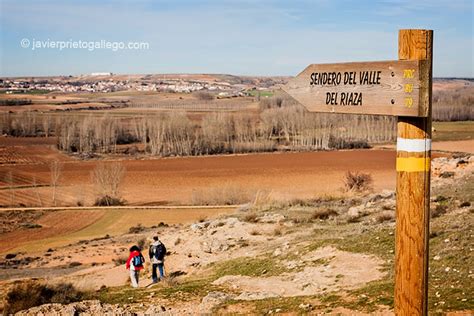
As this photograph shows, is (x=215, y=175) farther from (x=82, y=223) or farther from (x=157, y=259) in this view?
(x=157, y=259)

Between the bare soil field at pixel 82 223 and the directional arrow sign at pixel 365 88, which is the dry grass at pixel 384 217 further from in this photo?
the bare soil field at pixel 82 223

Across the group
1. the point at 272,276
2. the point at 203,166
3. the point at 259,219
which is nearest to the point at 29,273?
the point at 259,219

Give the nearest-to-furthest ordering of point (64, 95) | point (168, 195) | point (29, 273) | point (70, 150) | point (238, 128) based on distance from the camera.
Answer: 1. point (29, 273)
2. point (168, 195)
3. point (70, 150)
4. point (238, 128)
5. point (64, 95)

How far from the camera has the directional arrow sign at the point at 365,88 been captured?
3.61m

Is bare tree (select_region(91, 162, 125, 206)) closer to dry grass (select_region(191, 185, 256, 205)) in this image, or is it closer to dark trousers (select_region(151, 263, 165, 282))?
dry grass (select_region(191, 185, 256, 205))

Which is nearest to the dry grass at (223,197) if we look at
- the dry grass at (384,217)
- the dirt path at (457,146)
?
the dry grass at (384,217)

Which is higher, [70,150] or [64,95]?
[64,95]

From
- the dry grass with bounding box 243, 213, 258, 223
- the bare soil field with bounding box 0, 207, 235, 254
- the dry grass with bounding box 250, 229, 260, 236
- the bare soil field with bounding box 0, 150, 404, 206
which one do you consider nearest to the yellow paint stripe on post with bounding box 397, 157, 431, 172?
the dry grass with bounding box 250, 229, 260, 236

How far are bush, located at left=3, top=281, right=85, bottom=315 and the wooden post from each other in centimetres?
812

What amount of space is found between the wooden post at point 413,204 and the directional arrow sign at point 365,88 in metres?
0.08

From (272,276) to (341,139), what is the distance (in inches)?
2916

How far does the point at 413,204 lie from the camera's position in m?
3.69

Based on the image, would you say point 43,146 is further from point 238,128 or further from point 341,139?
point 341,139

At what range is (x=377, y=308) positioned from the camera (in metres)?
7.27
